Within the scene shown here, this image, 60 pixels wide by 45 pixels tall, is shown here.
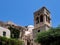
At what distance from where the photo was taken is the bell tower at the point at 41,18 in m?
46.7

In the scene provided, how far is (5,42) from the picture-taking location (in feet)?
132

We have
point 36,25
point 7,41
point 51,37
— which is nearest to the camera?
point 51,37

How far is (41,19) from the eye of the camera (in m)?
49.2

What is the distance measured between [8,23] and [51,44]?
16.8 metres

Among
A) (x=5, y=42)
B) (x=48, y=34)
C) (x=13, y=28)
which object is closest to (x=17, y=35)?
(x=13, y=28)

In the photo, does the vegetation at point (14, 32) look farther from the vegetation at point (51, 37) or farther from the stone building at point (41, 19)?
the vegetation at point (51, 37)

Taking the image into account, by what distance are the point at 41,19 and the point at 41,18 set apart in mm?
243

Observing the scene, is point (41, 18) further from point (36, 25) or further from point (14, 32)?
point (14, 32)

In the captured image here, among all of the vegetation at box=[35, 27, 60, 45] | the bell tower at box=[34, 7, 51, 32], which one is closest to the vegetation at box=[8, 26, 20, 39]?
the bell tower at box=[34, 7, 51, 32]

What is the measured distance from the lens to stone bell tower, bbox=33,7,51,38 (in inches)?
1832

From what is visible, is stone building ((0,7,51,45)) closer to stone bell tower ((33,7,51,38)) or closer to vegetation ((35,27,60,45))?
stone bell tower ((33,7,51,38))

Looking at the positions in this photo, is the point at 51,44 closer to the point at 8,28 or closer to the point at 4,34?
the point at 4,34

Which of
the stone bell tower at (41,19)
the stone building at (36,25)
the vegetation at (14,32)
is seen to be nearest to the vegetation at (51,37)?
the stone building at (36,25)

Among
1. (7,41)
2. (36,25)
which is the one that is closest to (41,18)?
(36,25)
